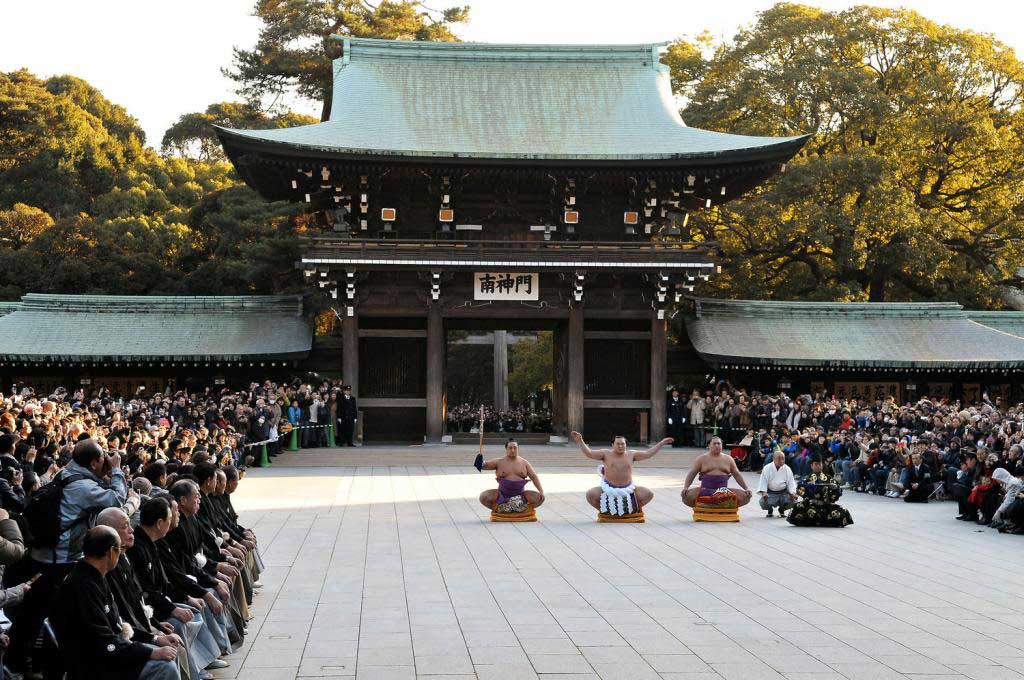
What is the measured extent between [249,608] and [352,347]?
841 inches

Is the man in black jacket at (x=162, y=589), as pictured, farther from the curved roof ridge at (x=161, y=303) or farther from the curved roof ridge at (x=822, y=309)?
the curved roof ridge at (x=822, y=309)

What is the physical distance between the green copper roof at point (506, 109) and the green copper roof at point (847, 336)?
5.73 meters

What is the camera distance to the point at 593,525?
17.6 meters

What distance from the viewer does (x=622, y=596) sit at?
11.6 m

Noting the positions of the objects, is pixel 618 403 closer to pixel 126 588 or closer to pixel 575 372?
pixel 575 372

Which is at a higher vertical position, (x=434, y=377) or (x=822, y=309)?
(x=822, y=309)

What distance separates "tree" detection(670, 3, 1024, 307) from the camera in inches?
1538

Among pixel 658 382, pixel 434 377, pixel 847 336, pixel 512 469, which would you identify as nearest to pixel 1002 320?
pixel 847 336

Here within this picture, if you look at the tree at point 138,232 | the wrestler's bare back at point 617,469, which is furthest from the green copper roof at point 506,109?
the wrestler's bare back at point 617,469

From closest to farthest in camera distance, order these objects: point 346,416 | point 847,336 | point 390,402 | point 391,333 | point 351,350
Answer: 1. point 346,416
2. point 351,350
3. point 390,402
4. point 391,333
5. point 847,336

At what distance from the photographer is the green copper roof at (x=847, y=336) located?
111ft

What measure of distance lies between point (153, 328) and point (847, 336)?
21209mm

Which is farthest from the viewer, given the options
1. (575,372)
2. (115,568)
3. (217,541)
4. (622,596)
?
(575,372)

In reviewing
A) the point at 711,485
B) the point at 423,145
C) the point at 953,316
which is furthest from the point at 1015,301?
the point at 711,485
